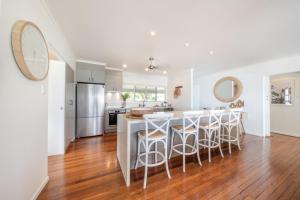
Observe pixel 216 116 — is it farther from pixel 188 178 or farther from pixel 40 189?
pixel 40 189

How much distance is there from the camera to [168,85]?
20.9ft

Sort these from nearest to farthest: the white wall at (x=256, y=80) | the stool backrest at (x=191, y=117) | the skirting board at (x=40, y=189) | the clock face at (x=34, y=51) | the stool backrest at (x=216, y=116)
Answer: the clock face at (x=34, y=51) → the skirting board at (x=40, y=189) → the stool backrest at (x=191, y=117) → the stool backrest at (x=216, y=116) → the white wall at (x=256, y=80)

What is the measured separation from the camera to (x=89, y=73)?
14.0 ft

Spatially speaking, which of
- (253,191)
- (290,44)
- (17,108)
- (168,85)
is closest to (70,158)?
(17,108)

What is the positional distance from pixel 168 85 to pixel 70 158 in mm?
4997

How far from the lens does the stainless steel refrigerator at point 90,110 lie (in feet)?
12.8

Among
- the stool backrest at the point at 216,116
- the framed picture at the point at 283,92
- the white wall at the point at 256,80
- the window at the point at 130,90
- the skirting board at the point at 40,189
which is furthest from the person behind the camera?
the window at the point at 130,90

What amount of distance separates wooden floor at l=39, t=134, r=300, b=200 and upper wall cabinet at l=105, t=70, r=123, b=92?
2675 millimetres

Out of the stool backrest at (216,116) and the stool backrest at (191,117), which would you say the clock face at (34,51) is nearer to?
the stool backrest at (191,117)

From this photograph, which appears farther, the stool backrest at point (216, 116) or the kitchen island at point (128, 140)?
the stool backrest at point (216, 116)

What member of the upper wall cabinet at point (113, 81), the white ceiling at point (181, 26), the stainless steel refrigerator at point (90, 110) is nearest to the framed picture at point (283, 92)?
the white ceiling at point (181, 26)

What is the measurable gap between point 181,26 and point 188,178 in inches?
97.9

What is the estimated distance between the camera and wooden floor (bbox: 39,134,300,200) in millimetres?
1601

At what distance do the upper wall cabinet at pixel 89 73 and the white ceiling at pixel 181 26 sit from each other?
84 centimetres
